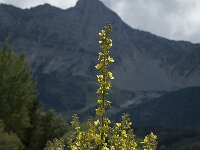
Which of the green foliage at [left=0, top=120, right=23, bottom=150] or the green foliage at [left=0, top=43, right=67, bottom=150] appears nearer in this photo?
the green foliage at [left=0, top=120, right=23, bottom=150]

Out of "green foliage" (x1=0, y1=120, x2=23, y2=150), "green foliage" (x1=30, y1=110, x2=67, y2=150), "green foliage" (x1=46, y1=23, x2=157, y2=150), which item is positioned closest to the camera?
"green foliage" (x1=46, y1=23, x2=157, y2=150)

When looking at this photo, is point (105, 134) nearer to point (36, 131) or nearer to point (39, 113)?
point (36, 131)

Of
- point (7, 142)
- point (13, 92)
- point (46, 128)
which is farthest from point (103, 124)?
point (46, 128)

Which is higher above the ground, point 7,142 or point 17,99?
point 17,99

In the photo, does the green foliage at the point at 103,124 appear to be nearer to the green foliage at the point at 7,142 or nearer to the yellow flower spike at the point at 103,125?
the yellow flower spike at the point at 103,125

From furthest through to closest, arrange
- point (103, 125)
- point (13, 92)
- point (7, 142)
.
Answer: point (13, 92) < point (7, 142) < point (103, 125)

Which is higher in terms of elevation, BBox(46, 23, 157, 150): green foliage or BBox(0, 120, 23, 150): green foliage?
BBox(0, 120, 23, 150): green foliage

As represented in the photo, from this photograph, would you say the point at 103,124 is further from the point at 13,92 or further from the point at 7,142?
the point at 13,92

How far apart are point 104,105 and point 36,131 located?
2874 inches

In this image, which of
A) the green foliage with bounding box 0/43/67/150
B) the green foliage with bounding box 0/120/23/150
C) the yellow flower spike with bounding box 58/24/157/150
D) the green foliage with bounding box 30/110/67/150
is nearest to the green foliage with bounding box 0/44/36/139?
the green foliage with bounding box 0/43/67/150

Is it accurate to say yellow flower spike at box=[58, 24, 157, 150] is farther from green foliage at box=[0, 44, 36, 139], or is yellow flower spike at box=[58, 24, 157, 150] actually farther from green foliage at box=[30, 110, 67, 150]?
green foliage at box=[30, 110, 67, 150]

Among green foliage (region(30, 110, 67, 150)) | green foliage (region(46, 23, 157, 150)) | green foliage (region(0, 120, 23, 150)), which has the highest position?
green foliage (region(30, 110, 67, 150))

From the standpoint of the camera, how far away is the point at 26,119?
7319 centimetres

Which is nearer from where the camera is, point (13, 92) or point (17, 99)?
point (13, 92)
